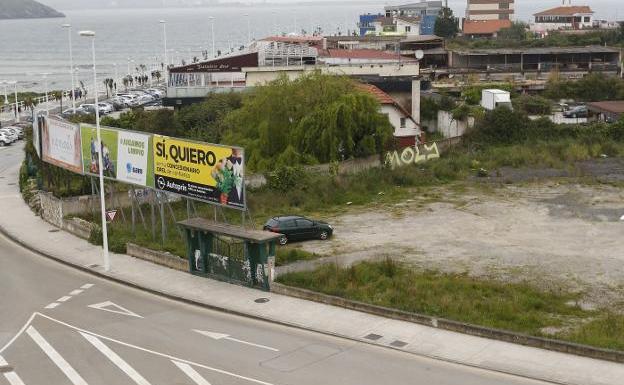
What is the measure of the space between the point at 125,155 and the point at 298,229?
690 cm

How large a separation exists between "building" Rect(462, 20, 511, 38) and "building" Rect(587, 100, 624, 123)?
303 ft

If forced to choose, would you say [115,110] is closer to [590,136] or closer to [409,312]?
[590,136]

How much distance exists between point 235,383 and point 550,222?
18.7 m

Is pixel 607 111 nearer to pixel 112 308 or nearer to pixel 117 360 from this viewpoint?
pixel 112 308

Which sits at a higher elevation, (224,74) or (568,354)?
(224,74)

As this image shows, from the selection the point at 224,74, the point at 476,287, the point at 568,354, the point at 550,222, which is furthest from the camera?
the point at 224,74

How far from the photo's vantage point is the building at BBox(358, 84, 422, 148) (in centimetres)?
5067

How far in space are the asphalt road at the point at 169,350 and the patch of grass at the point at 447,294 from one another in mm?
2374

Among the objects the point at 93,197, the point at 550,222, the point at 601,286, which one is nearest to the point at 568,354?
the point at 601,286

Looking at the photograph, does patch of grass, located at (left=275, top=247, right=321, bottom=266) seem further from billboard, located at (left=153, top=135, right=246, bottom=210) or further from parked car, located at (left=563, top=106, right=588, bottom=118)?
parked car, located at (left=563, top=106, right=588, bottom=118)

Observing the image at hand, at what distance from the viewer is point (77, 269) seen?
2827cm

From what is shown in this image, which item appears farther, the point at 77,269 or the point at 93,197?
the point at 93,197

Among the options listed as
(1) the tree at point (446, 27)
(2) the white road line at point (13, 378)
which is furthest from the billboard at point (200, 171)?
(1) the tree at point (446, 27)

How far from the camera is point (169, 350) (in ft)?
63.3
